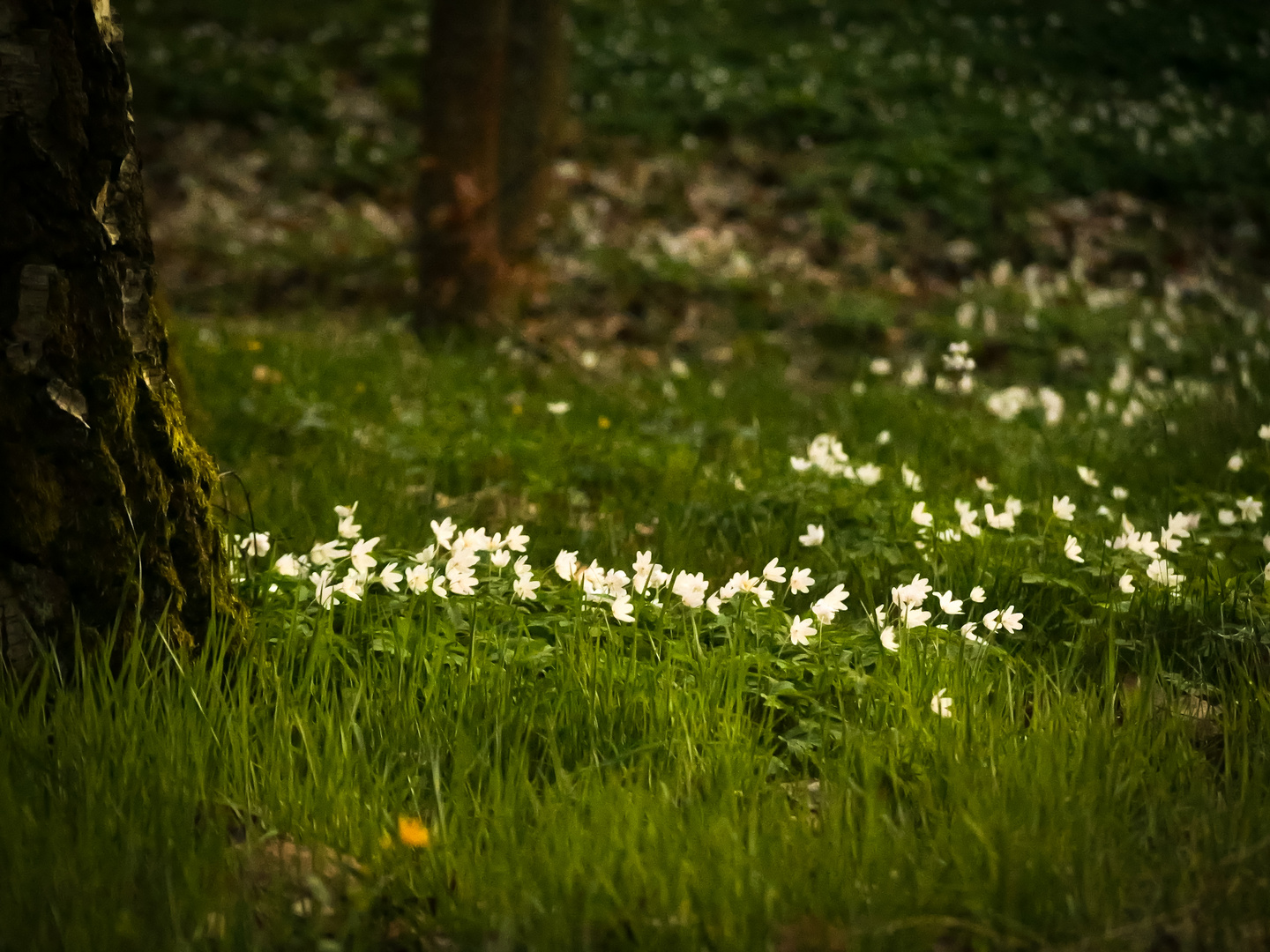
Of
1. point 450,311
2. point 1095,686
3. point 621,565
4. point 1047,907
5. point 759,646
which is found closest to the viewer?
point 1047,907

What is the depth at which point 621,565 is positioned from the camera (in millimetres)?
3631

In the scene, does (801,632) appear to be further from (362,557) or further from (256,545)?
(256,545)

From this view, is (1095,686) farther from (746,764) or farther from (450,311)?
(450,311)

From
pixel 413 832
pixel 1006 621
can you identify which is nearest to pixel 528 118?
pixel 1006 621

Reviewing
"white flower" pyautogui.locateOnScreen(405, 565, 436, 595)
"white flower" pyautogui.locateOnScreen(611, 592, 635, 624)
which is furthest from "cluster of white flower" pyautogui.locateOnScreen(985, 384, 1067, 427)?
"white flower" pyautogui.locateOnScreen(405, 565, 436, 595)

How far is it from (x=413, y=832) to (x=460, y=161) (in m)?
6.90

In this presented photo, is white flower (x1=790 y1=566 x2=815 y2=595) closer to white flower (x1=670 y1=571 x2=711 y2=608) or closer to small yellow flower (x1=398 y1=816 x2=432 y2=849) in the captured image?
white flower (x1=670 y1=571 x2=711 y2=608)

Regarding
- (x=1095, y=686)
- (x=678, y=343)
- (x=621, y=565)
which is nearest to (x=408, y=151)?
(x=678, y=343)

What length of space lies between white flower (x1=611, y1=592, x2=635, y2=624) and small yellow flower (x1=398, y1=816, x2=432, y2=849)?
2.80 feet

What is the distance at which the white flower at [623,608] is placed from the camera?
2713 millimetres

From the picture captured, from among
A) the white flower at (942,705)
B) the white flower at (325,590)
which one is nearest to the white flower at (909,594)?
the white flower at (942,705)

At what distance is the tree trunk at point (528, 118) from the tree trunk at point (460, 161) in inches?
39.7

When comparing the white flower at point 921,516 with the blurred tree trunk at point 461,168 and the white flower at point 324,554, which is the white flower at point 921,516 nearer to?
the white flower at point 324,554

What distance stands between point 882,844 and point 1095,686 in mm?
934
